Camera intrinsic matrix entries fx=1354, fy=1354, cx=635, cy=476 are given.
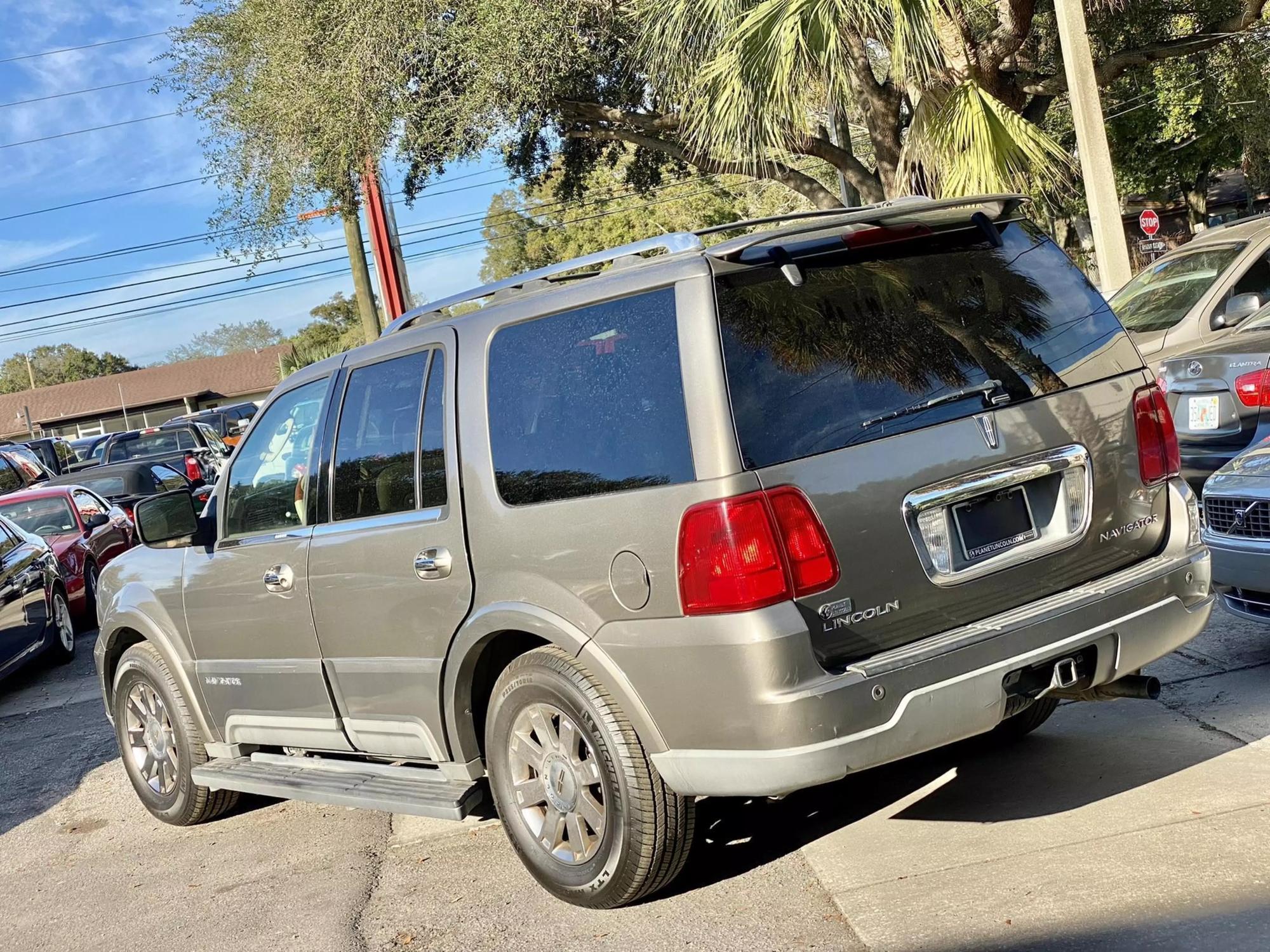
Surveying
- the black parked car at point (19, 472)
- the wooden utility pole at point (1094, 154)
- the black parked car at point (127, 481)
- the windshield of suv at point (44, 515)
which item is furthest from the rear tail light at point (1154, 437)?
the black parked car at point (19, 472)

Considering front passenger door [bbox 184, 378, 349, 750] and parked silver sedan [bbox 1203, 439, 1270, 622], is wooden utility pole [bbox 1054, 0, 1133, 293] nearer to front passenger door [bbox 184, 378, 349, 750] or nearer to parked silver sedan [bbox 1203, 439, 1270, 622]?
parked silver sedan [bbox 1203, 439, 1270, 622]

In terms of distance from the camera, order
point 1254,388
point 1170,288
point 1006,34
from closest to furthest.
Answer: point 1254,388 → point 1170,288 → point 1006,34

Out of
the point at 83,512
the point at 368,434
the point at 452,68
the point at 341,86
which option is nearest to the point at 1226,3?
the point at 452,68

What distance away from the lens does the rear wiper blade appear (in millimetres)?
3898

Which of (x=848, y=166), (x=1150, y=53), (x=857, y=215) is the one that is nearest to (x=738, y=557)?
(x=857, y=215)

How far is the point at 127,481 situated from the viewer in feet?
59.9

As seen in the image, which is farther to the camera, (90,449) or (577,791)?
(90,449)

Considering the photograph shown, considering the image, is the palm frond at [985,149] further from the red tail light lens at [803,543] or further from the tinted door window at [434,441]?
the red tail light lens at [803,543]

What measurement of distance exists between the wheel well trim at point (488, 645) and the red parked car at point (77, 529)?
8840mm

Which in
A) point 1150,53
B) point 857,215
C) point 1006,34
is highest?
point 1006,34

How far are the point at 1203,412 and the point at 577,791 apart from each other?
5826 millimetres

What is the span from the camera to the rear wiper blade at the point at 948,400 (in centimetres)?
390

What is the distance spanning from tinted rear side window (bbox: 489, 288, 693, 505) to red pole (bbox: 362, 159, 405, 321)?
2360 cm

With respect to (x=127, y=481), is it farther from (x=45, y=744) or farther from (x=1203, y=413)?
(x=1203, y=413)
